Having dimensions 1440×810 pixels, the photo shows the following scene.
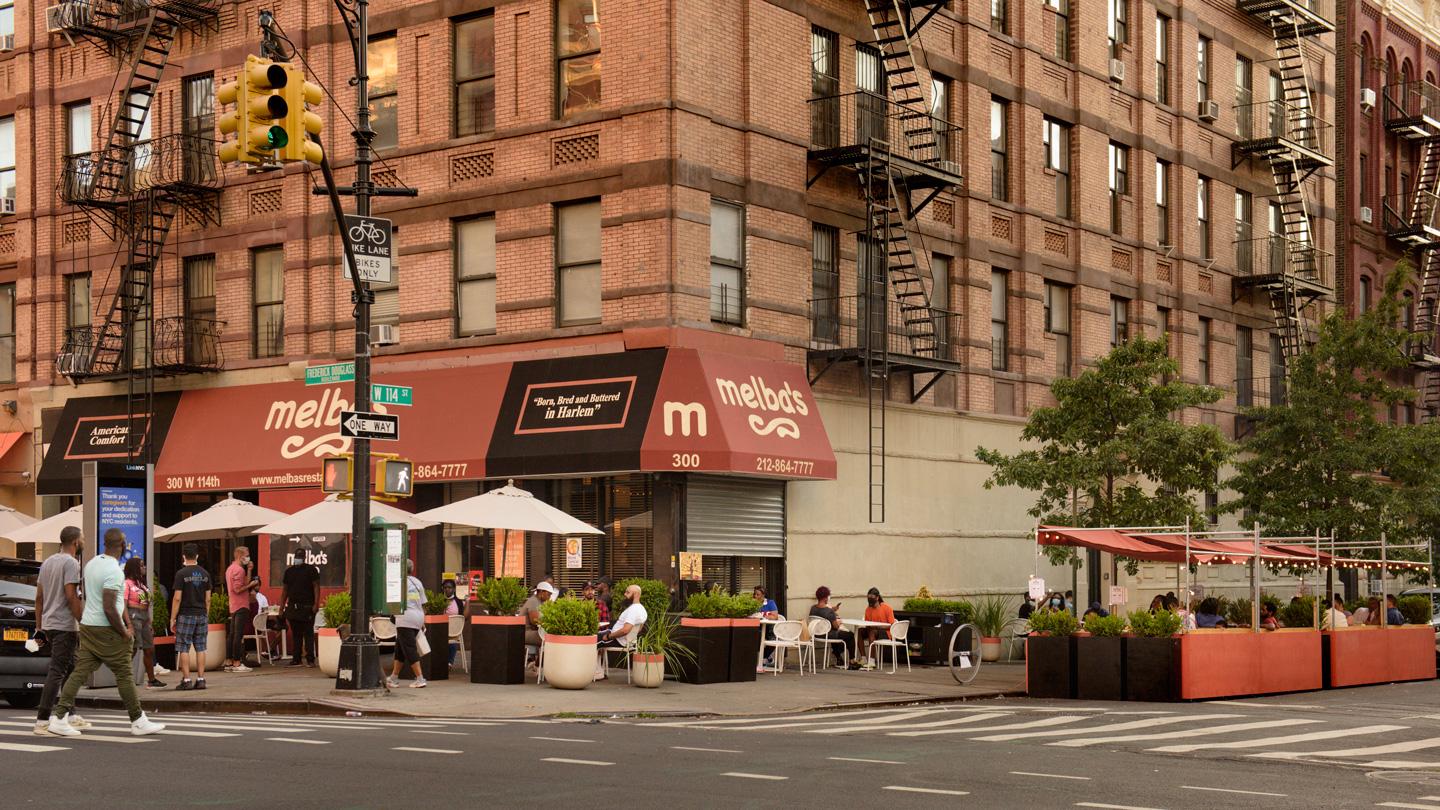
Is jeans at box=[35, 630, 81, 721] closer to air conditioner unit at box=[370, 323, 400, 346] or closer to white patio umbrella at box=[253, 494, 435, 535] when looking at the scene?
white patio umbrella at box=[253, 494, 435, 535]

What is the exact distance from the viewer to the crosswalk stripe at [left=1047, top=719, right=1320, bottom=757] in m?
16.0

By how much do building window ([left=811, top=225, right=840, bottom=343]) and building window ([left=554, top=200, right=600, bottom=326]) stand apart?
3891 millimetres

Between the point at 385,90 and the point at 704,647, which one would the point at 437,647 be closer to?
the point at 704,647

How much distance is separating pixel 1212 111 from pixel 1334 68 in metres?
7.26

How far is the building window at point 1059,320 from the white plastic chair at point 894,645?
30.0 feet

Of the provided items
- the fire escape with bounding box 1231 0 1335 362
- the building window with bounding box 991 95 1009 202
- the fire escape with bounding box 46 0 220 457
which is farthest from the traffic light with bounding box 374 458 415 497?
the fire escape with bounding box 1231 0 1335 362

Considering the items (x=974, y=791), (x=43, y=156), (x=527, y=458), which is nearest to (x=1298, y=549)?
(x=527, y=458)

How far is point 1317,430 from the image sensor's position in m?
33.8

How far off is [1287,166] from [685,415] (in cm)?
2156

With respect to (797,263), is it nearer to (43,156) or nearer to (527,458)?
(527,458)

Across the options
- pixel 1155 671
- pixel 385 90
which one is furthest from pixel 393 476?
pixel 385 90

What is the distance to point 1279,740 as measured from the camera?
16.8 m

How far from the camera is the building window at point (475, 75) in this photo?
28.9 metres

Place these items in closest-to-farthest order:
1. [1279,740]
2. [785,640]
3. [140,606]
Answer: [1279,740]
[140,606]
[785,640]
